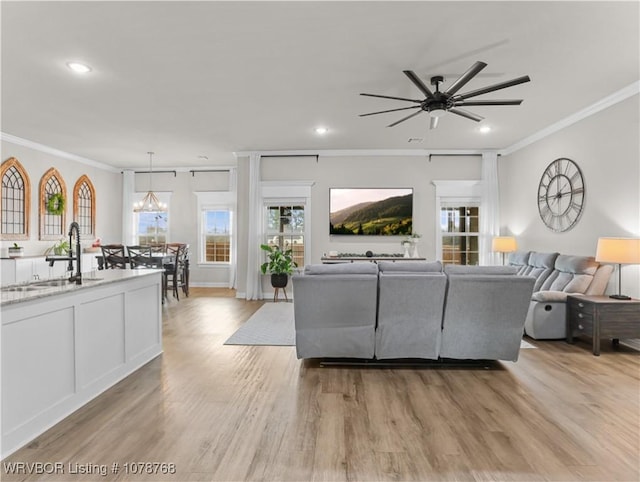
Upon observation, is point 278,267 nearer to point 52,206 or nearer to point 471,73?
point 52,206

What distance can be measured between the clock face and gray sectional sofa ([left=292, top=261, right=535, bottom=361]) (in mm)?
2526

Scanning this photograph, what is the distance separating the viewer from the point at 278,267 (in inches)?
266

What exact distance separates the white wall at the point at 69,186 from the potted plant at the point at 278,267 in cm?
401

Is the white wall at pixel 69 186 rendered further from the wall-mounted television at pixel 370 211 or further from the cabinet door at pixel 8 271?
the wall-mounted television at pixel 370 211

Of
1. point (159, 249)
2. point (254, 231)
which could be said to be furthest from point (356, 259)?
point (159, 249)

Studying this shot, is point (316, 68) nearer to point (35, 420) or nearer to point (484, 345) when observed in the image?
point (484, 345)

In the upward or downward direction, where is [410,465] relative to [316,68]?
downward

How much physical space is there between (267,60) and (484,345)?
131 inches

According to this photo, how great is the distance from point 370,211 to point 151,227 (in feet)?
17.8

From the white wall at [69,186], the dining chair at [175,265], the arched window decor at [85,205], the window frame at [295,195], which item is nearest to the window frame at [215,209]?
the dining chair at [175,265]

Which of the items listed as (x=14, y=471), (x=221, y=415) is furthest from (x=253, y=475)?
(x=14, y=471)

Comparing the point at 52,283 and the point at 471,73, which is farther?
the point at 471,73

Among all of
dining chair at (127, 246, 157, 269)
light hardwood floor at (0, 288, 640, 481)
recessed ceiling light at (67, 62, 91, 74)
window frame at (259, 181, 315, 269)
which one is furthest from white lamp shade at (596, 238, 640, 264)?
dining chair at (127, 246, 157, 269)

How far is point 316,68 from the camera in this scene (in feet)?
11.8
